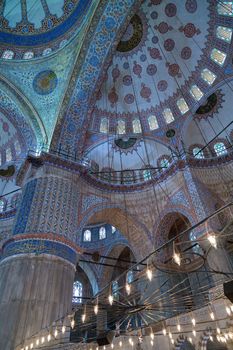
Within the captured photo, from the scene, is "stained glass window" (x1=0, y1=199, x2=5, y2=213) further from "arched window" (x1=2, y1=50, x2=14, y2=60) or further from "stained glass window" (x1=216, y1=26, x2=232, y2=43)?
"stained glass window" (x1=216, y1=26, x2=232, y2=43)

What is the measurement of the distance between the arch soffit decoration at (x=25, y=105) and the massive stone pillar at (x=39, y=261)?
2.11 meters

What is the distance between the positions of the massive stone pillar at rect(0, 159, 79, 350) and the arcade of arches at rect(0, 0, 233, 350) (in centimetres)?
5

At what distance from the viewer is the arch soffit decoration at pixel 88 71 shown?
1035 centimetres

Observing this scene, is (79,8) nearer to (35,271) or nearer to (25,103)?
(25,103)

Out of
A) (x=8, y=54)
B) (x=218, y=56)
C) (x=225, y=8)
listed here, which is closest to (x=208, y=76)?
(x=218, y=56)

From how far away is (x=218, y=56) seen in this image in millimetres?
11227

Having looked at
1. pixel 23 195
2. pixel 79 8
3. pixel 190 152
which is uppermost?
pixel 79 8

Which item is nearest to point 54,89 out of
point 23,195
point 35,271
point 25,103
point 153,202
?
point 25,103

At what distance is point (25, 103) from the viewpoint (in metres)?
11.1

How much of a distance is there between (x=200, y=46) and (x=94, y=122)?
5306 mm

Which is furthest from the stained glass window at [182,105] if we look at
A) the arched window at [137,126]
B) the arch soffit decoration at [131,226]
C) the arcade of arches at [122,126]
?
the arch soffit decoration at [131,226]

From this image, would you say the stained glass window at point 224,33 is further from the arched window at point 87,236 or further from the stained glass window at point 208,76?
the arched window at point 87,236

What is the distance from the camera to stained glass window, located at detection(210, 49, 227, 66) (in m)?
11.1

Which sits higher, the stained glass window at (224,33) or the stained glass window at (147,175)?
the stained glass window at (224,33)
